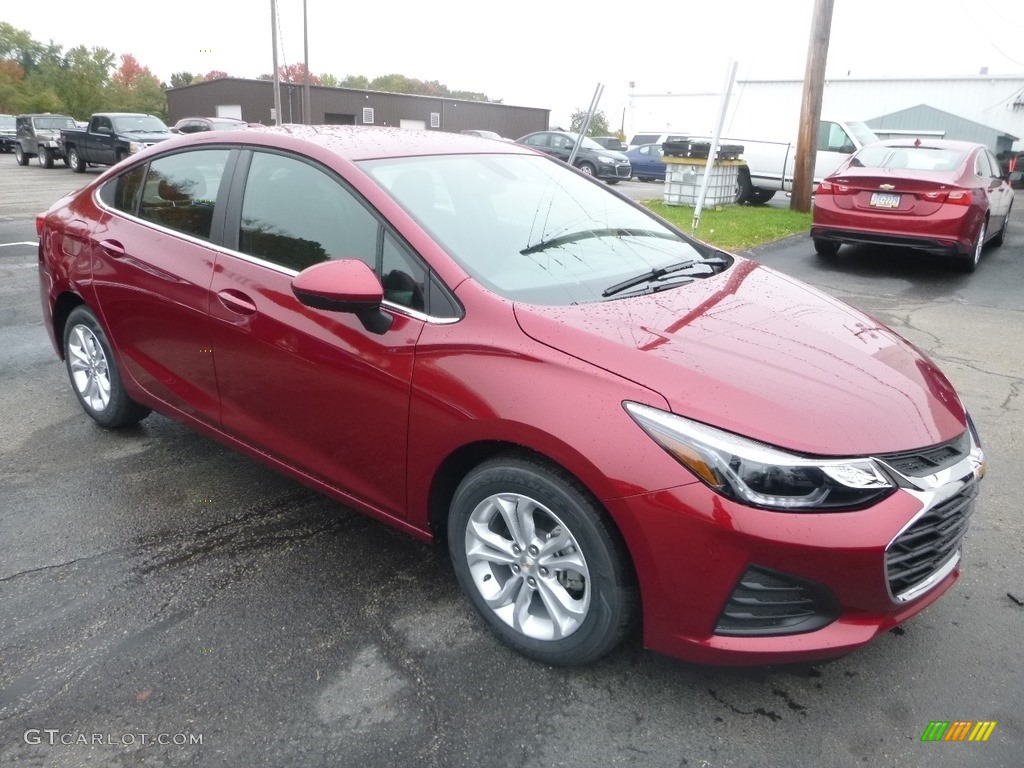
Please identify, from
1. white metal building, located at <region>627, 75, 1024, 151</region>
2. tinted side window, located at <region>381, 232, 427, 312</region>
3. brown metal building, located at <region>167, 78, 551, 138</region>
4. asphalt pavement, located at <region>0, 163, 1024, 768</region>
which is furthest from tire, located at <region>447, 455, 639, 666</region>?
brown metal building, located at <region>167, 78, 551, 138</region>

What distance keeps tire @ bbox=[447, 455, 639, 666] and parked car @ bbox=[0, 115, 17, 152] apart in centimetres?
3912

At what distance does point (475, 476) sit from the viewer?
8.57 feet

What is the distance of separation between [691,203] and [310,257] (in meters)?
12.2

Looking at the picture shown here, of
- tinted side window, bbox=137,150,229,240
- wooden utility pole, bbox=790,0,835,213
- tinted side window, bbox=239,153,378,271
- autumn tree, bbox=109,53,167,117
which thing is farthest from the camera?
autumn tree, bbox=109,53,167,117

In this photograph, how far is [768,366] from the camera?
2475 mm

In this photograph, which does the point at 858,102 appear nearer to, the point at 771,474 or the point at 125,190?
the point at 125,190

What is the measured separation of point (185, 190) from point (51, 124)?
27.4 m

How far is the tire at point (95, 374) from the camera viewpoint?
13.8 ft

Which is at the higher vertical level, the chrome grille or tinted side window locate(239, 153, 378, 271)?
tinted side window locate(239, 153, 378, 271)

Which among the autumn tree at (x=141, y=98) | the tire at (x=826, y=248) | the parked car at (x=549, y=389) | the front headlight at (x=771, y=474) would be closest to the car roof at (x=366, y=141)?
the parked car at (x=549, y=389)

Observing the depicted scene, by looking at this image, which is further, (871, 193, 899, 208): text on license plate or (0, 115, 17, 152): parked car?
(0, 115, 17, 152): parked car

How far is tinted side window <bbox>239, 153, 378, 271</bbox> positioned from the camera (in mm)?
2988

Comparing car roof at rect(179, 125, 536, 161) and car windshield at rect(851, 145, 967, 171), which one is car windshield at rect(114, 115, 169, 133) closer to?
car windshield at rect(851, 145, 967, 171)

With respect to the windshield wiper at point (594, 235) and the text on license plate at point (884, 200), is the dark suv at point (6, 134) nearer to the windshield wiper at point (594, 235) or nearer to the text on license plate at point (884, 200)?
the text on license plate at point (884, 200)
